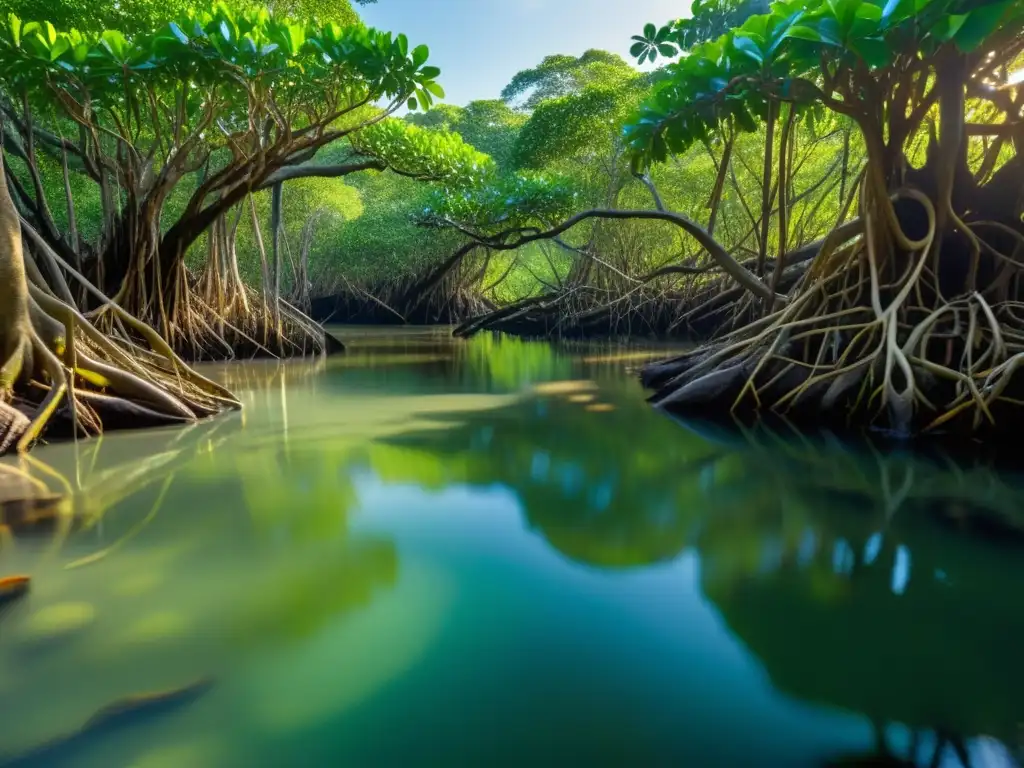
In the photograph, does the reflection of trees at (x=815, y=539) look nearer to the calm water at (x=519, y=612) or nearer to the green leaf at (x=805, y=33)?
the calm water at (x=519, y=612)

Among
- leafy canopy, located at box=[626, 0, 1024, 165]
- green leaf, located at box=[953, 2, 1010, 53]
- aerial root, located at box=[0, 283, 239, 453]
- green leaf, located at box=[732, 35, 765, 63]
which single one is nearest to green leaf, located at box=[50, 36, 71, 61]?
aerial root, located at box=[0, 283, 239, 453]

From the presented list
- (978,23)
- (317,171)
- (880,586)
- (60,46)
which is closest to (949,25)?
(978,23)

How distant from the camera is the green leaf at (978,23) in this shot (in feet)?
8.16

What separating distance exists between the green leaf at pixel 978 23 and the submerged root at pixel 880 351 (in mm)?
1271

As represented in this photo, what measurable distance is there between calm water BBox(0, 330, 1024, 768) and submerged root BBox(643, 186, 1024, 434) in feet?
2.21

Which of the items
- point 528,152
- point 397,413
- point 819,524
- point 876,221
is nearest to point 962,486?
point 819,524

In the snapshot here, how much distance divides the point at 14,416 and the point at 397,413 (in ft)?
5.98

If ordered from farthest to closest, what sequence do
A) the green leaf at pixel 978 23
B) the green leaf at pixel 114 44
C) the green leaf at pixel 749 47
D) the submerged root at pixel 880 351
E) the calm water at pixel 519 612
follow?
the green leaf at pixel 114 44 < the green leaf at pixel 749 47 < the submerged root at pixel 880 351 < the green leaf at pixel 978 23 < the calm water at pixel 519 612

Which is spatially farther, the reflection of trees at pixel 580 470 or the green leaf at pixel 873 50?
the green leaf at pixel 873 50

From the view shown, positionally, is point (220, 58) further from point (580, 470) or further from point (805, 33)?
→ point (580, 470)

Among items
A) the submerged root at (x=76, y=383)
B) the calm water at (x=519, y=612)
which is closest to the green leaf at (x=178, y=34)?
the submerged root at (x=76, y=383)

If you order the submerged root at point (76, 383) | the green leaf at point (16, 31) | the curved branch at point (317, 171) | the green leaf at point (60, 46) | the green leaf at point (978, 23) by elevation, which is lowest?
the submerged root at point (76, 383)

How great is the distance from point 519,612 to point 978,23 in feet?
9.15

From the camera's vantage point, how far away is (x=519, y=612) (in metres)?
1.37
